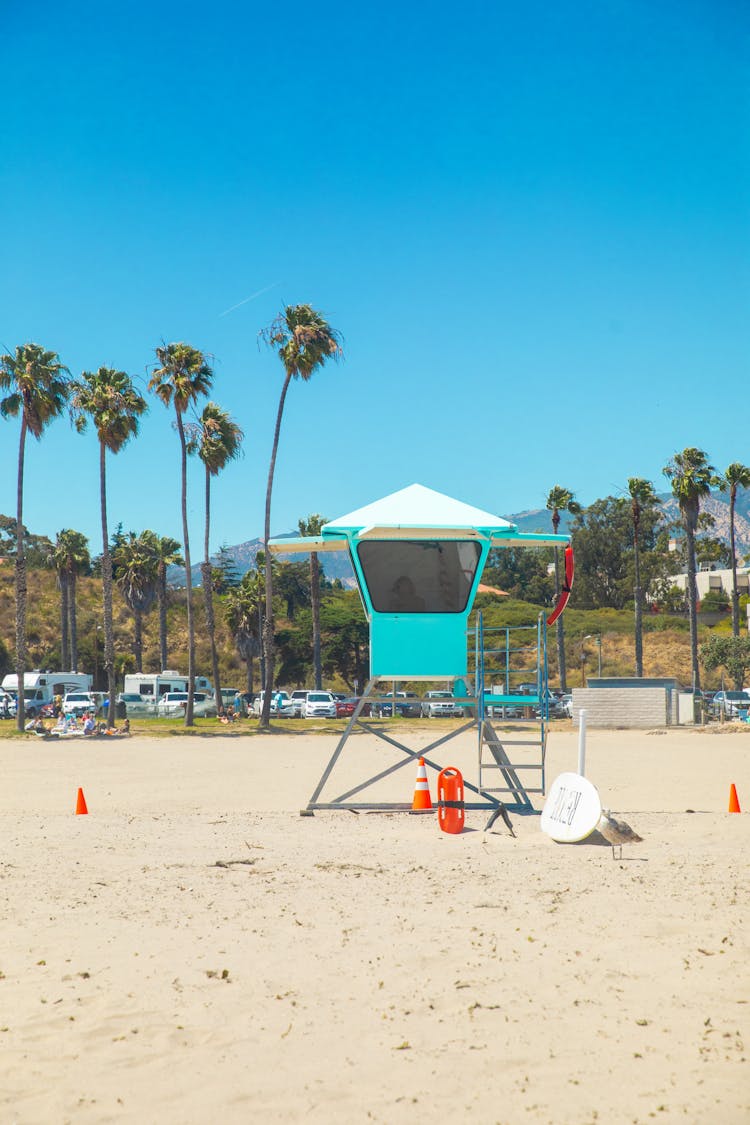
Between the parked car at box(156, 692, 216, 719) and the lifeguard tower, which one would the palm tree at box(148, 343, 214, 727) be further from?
the lifeguard tower

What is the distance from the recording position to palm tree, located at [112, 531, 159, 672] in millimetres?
69000

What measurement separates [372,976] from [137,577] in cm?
6435

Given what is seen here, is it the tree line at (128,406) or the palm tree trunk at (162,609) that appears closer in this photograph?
the tree line at (128,406)

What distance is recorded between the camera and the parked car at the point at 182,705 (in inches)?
2040

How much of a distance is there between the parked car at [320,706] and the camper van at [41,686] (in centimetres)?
1166

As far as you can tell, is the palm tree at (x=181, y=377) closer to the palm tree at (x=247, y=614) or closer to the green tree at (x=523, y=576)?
the palm tree at (x=247, y=614)

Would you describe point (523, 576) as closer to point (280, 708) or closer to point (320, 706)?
point (280, 708)

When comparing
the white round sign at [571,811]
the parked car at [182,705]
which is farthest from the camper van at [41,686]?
the white round sign at [571,811]

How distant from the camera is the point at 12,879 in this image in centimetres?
970

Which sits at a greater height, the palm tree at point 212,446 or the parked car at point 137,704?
the palm tree at point 212,446

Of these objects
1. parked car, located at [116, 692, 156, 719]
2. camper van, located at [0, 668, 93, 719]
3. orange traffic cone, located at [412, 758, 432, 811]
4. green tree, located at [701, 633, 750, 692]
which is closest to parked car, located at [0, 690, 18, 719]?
camper van, located at [0, 668, 93, 719]

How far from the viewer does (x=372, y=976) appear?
261 inches

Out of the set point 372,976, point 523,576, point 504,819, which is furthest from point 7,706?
point 523,576

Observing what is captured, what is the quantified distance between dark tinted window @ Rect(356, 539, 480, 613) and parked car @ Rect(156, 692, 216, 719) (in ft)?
123
